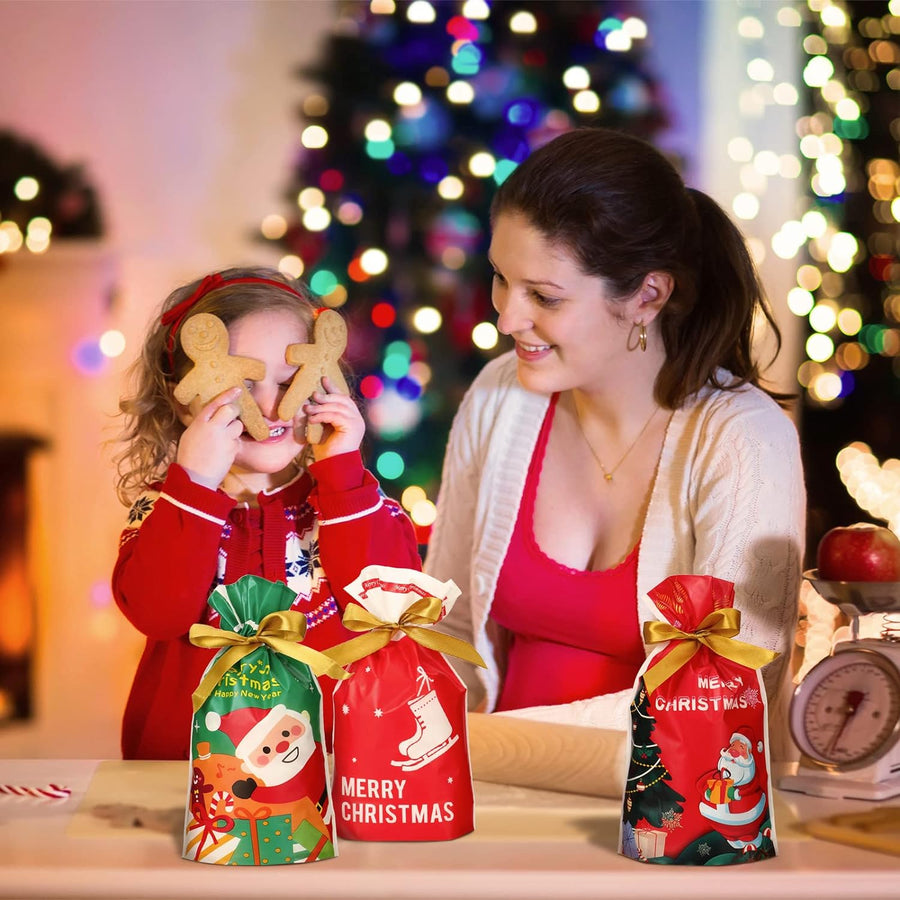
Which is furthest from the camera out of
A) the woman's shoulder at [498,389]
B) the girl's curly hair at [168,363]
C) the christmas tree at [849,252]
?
the christmas tree at [849,252]

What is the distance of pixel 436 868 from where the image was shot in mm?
944

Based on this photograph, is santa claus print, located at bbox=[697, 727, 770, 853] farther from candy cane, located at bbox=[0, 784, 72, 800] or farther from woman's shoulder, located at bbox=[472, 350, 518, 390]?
woman's shoulder, located at bbox=[472, 350, 518, 390]

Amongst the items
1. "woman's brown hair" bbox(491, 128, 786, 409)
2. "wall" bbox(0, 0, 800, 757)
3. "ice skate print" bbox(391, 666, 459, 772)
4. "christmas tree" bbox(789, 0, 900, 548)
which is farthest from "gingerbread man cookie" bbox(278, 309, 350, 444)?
"christmas tree" bbox(789, 0, 900, 548)

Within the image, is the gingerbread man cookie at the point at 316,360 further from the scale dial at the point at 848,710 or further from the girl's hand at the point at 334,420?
the scale dial at the point at 848,710

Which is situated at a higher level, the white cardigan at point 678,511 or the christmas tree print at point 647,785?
the white cardigan at point 678,511

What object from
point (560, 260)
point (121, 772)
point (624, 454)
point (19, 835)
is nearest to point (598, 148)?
point (560, 260)

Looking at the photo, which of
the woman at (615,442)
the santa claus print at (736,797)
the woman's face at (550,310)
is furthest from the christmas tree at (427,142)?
the santa claus print at (736,797)

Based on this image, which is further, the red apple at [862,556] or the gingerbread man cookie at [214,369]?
the gingerbread man cookie at [214,369]

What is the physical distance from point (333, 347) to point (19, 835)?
0.67 m

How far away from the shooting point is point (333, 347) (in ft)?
4.82

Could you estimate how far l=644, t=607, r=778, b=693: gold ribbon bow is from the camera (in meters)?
1.01

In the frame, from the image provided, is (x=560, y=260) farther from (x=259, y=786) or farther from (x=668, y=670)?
(x=259, y=786)

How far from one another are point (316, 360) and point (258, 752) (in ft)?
2.00

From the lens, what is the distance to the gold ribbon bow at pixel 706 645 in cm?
101
